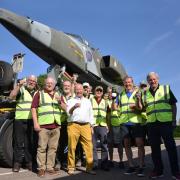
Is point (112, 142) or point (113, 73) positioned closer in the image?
point (112, 142)

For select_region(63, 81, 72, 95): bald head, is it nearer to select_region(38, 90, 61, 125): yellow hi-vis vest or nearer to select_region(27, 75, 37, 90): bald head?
select_region(38, 90, 61, 125): yellow hi-vis vest

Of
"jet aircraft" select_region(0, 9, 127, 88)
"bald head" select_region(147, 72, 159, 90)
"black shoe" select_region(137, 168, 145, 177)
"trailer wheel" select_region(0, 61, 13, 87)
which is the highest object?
"jet aircraft" select_region(0, 9, 127, 88)

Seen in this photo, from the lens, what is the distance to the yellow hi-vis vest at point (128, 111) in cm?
734

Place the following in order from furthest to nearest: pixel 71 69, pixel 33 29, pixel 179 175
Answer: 1. pixel 71 69
2. pixel 33 29
3. pixel 179 175

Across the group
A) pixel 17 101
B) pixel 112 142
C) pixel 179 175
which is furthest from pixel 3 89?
pixel 179 175

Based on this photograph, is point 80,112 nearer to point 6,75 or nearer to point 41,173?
point 41,173

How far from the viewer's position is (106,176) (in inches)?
272

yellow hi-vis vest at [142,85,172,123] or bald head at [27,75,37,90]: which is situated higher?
bald head at [27,75,37,90]

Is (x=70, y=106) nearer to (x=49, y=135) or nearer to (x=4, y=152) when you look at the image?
(x=49, y=135)

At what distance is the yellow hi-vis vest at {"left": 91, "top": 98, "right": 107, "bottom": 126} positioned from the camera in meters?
8.01

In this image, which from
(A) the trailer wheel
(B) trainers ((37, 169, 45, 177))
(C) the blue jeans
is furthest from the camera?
(A) the trailer wheel

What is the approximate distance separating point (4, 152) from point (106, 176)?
2176 millimetres

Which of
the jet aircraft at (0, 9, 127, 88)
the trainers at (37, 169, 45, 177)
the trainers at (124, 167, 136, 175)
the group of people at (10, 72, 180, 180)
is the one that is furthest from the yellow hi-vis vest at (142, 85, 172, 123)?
the jet aircraft at (0, 9, 127, 88)

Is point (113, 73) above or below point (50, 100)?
above
